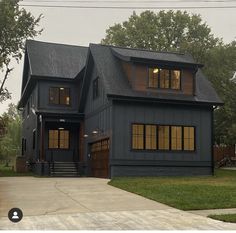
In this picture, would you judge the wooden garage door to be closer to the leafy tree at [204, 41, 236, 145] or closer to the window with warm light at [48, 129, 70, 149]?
the window with warm light at [48, 129, 70, 149]

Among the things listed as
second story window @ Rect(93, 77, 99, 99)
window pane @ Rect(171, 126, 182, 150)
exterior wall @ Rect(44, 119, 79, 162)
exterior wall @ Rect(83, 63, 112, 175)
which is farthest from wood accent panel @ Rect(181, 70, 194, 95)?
exterior wall @ Rect(44, 119, 79, 162)

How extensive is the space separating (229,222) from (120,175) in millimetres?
13260

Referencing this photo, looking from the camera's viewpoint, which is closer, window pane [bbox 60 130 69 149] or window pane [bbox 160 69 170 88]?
window pane [bbox 160 69 170 88]

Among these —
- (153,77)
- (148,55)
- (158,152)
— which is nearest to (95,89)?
(148,55)

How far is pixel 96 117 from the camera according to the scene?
25281mm

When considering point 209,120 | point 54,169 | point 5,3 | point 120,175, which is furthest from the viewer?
point 5,3

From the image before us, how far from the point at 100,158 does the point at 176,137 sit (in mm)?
4314

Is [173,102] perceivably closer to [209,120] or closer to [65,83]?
[209,120]

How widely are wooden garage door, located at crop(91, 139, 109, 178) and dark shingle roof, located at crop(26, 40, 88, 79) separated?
635 centimetres

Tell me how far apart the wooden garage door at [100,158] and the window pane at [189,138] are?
417 cm

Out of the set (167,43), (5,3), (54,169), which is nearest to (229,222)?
(54,169)

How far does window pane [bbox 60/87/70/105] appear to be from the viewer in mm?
29906

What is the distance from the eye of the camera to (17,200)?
12297mm

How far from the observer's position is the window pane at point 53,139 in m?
29.4
